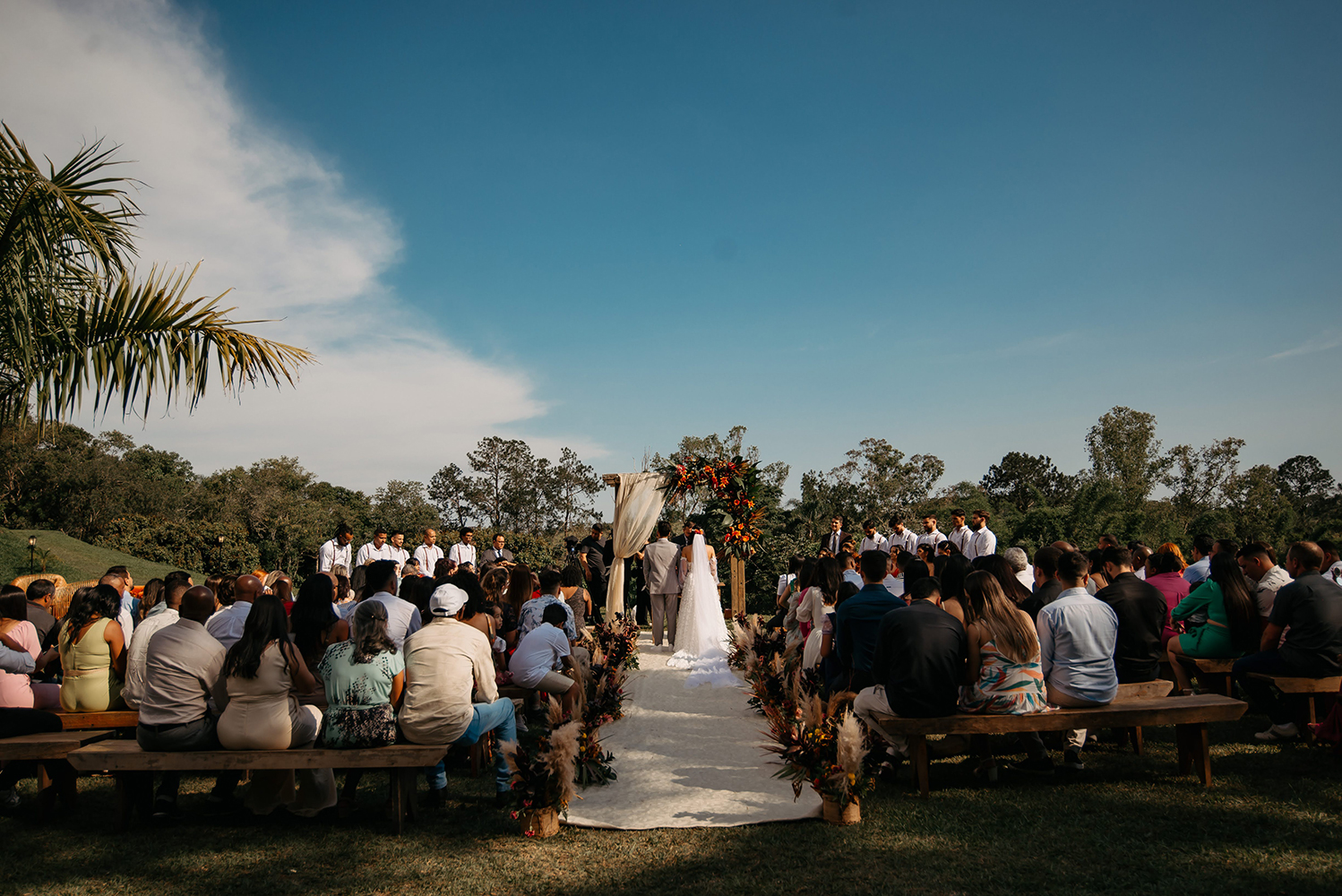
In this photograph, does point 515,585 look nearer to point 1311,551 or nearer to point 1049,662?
point 1049,662

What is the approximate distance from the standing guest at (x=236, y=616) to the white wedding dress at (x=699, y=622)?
5.62 metres

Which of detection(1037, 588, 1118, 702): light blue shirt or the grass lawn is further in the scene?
detection(1037, 588, 1118, 702): light blue shirt

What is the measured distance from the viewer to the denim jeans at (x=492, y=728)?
5.14 metres

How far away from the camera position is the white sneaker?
585cm

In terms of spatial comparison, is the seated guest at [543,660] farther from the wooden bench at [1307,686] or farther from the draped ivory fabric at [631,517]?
the draped ivory fabric at [631,517]

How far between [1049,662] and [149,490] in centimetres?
3991

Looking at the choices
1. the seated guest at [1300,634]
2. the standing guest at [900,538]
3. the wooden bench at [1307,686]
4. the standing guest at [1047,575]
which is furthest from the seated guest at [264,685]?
the standing guest at [900,538]

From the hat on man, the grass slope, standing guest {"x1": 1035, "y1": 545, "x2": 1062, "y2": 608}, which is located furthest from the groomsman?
the grass slope

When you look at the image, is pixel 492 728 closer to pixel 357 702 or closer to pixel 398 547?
pixel 357 702

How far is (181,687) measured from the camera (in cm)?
474

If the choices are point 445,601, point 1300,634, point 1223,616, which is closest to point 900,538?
point 1223,616

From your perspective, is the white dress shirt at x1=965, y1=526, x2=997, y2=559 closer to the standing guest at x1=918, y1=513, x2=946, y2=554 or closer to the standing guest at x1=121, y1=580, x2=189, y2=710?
the standing guest at x1=918, y1=513, x2=946, y2=554

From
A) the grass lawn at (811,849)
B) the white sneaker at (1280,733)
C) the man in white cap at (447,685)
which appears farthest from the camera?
the white sneaker at (1280,733)

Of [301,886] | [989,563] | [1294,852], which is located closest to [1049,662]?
[989,563]
